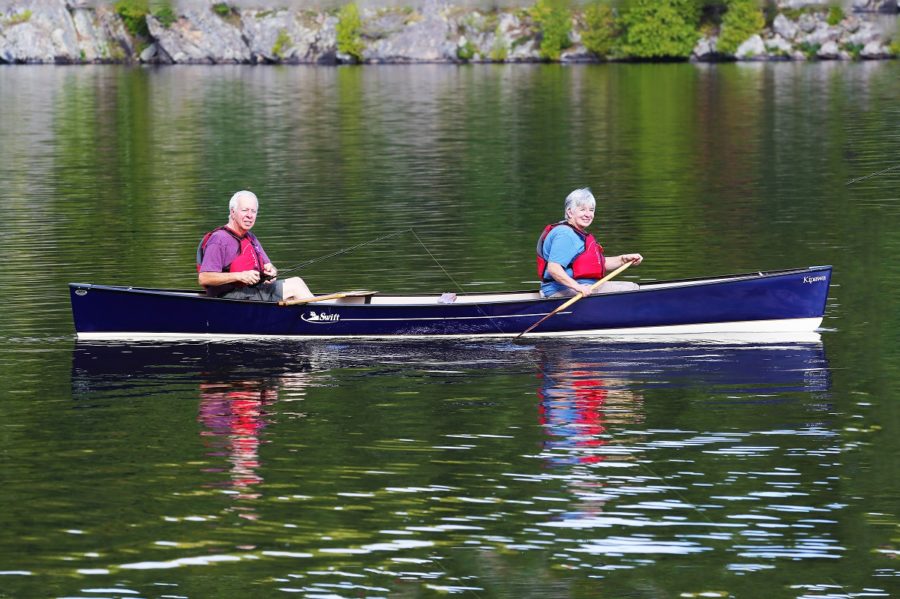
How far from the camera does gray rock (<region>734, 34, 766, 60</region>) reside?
545ft

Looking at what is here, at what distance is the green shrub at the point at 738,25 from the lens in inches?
6752

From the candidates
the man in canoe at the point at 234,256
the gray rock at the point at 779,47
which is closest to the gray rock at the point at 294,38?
the gray rock at the point at 779,47

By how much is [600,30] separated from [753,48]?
20.3m

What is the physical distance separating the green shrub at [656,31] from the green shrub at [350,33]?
30.5m

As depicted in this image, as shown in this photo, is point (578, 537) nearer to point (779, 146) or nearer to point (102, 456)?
point (102, 456)

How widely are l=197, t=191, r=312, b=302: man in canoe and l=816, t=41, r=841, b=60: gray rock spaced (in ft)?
481

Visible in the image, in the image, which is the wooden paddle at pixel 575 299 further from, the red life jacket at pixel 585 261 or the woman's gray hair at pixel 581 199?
the woman's gray hair at pixel 581 199

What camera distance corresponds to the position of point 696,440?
1673 centimetres

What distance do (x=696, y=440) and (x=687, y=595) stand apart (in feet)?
14.8

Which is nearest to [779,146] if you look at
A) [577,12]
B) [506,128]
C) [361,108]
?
[506,128]

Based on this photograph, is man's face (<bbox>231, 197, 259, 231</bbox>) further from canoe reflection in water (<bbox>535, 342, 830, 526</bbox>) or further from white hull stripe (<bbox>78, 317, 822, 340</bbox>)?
canoe reflection in water (<bbox>535, 342, 830, 526</bbox>)

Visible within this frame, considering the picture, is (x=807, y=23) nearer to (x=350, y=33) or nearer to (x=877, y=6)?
(x=877, y=6)

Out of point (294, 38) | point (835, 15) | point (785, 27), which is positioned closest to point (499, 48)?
point (294, 38)

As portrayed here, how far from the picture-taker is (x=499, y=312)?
72.2 ft
